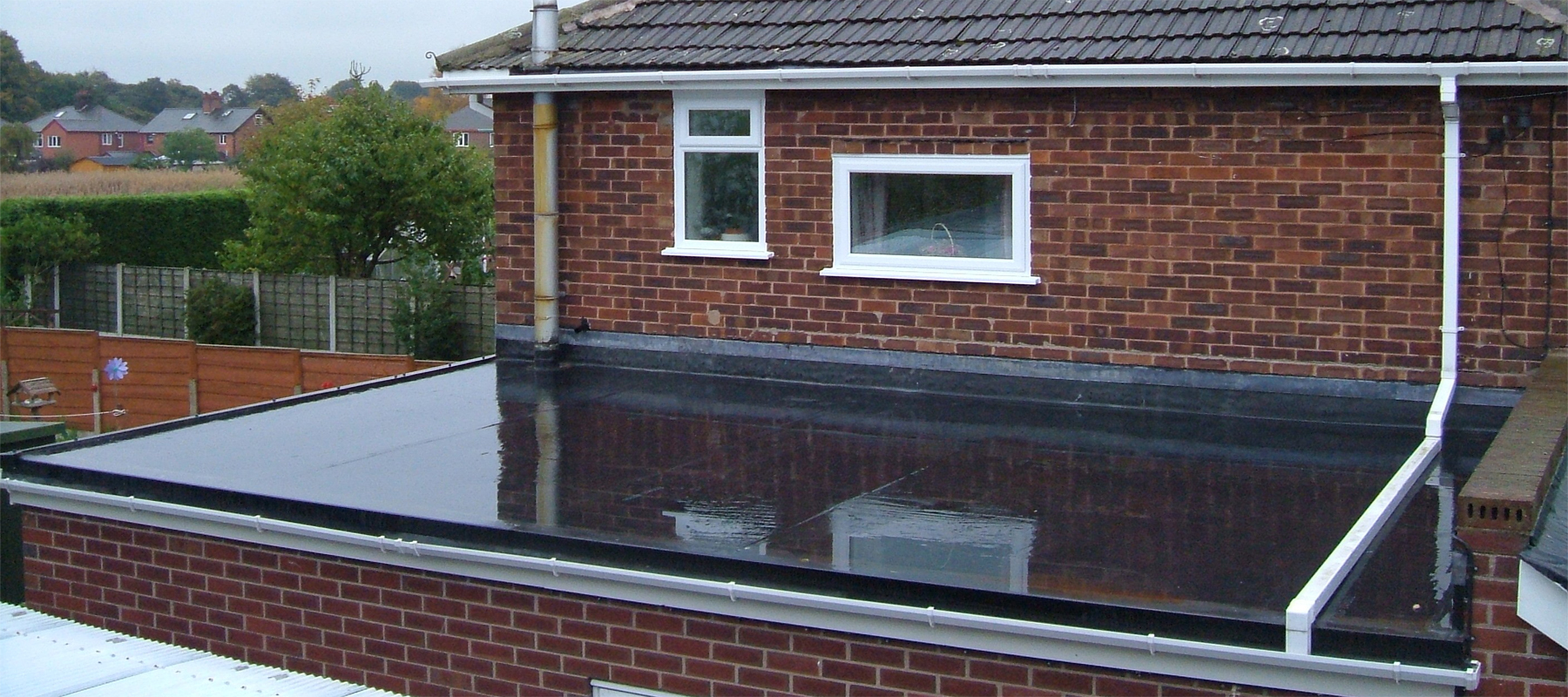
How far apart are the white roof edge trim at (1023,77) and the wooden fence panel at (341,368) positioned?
31.3ft

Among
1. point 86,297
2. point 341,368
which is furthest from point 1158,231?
point 86,297

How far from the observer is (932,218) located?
9.42m

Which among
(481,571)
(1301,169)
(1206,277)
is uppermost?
(1301,169)

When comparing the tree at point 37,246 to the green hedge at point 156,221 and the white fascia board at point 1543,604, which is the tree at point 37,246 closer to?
the green hedge at point 156,221

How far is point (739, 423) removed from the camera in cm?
868

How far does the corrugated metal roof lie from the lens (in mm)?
5184

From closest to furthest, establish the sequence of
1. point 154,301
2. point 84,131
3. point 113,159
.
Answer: point 154,301, point 84,131, point 113,159

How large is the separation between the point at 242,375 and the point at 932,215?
549 inches

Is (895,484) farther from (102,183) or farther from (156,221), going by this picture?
(102,183)

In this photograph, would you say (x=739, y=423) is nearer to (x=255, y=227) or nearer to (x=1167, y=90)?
(x=1167, y=90)

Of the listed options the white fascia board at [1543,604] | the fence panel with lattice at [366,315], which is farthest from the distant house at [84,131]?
the white fascia board at [1543,604]

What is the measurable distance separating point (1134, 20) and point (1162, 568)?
434cm

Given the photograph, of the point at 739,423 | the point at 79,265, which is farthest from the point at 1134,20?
the point at 79,265

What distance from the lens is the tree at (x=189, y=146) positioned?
2463 inches
